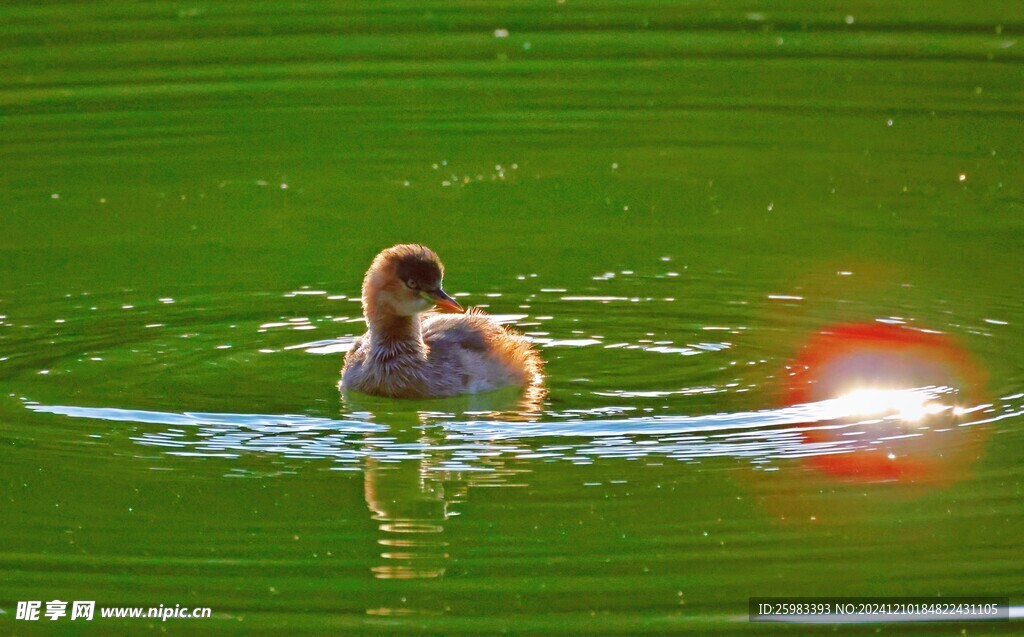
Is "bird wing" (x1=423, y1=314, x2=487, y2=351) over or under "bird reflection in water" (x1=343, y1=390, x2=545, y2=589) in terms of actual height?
over

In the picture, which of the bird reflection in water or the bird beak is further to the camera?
the bird beak

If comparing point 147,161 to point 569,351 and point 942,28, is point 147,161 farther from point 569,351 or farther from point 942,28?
point 942,28

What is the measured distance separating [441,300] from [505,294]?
4.95 ft

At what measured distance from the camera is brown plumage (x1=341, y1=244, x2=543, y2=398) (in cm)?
934

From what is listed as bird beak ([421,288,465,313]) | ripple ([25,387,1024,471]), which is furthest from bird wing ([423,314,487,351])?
ripple ([25,387,1024,471])

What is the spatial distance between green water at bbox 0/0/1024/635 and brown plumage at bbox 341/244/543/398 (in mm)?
168

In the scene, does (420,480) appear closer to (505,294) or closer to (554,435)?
(554,435)

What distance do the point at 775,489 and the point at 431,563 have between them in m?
1.46

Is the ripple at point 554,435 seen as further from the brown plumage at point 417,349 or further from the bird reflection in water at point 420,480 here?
the brown plumage at point 417,349

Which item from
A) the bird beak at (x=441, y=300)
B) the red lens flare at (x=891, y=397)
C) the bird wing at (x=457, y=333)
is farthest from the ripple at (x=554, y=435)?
the bird wing at (x=457, y=333)

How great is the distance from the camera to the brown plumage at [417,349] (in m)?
9.34

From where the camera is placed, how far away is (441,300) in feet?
Answer: 31.1

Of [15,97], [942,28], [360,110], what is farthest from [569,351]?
[942,28]

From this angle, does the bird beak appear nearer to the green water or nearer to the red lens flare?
the green water
